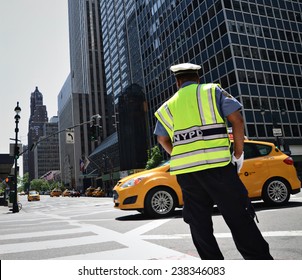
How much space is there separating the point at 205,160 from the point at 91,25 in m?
137

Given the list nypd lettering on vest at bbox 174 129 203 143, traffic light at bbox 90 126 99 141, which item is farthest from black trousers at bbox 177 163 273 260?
traffic light at bbox 90 126 99 141

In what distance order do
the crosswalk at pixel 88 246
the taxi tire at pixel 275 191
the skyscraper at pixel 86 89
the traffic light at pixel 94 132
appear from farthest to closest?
the skyscraper at pixel 86 89 < the traffic light at pixel 94 132 < the taxi tire at pixel 275 191 < the crosswalk at pixel 88 246

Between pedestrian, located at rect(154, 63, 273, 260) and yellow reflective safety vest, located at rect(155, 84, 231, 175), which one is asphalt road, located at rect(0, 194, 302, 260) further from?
yellow reflective safety vest, located at rect(155, 84, 231, 175)

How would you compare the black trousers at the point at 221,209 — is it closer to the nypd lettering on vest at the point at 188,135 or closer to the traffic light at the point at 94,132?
A: the nypd lettering on vest at the point at 188,135

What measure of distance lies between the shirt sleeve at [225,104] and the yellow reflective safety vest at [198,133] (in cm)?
4

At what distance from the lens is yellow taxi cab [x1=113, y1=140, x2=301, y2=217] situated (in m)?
7.43

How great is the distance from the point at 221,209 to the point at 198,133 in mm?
640

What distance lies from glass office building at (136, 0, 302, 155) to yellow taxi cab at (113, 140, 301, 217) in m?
26.4

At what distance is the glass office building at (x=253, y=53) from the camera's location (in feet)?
116

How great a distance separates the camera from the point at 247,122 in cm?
3397

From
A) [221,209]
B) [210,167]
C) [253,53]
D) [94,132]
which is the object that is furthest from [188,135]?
[253,53]

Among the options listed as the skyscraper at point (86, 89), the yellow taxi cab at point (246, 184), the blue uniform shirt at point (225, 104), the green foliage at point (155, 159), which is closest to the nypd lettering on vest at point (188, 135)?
the blue uniform shirt at point (225, 104)
